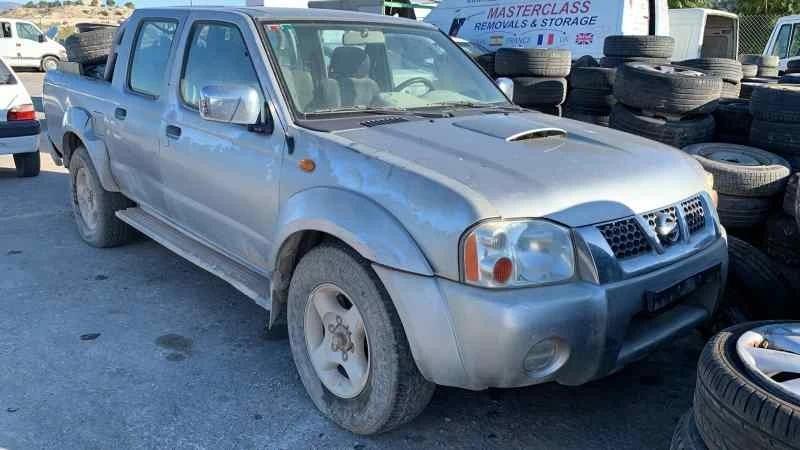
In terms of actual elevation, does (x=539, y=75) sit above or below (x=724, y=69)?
below

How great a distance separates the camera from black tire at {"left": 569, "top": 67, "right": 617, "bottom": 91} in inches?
279

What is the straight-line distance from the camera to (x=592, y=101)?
7270 mm

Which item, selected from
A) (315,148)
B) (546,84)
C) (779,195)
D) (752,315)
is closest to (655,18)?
(546,84)

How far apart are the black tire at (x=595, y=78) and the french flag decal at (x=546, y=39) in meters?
4.65

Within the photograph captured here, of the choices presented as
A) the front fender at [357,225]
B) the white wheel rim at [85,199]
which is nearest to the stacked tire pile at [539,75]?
the white wheel rim at [85,199]

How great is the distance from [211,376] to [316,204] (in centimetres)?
124

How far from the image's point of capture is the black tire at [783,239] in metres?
4.08

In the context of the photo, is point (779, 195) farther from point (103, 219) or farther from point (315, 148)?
point (103, 219)

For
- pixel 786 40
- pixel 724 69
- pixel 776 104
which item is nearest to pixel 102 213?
pixel 776 104

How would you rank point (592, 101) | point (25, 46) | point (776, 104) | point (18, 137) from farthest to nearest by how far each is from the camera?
point (25, 46) < point (18, 137) < point (592, 101) < point (776, 104)

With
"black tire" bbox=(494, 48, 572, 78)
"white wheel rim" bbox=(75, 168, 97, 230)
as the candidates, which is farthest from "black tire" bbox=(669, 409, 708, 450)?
"black tire" bbox=(494, 48, 572, 78)

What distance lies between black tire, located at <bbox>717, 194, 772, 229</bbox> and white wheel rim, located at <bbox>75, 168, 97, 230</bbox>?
458 centimetres

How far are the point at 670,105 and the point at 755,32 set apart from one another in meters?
17.3

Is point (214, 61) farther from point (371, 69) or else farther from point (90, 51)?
point (90, 51)
